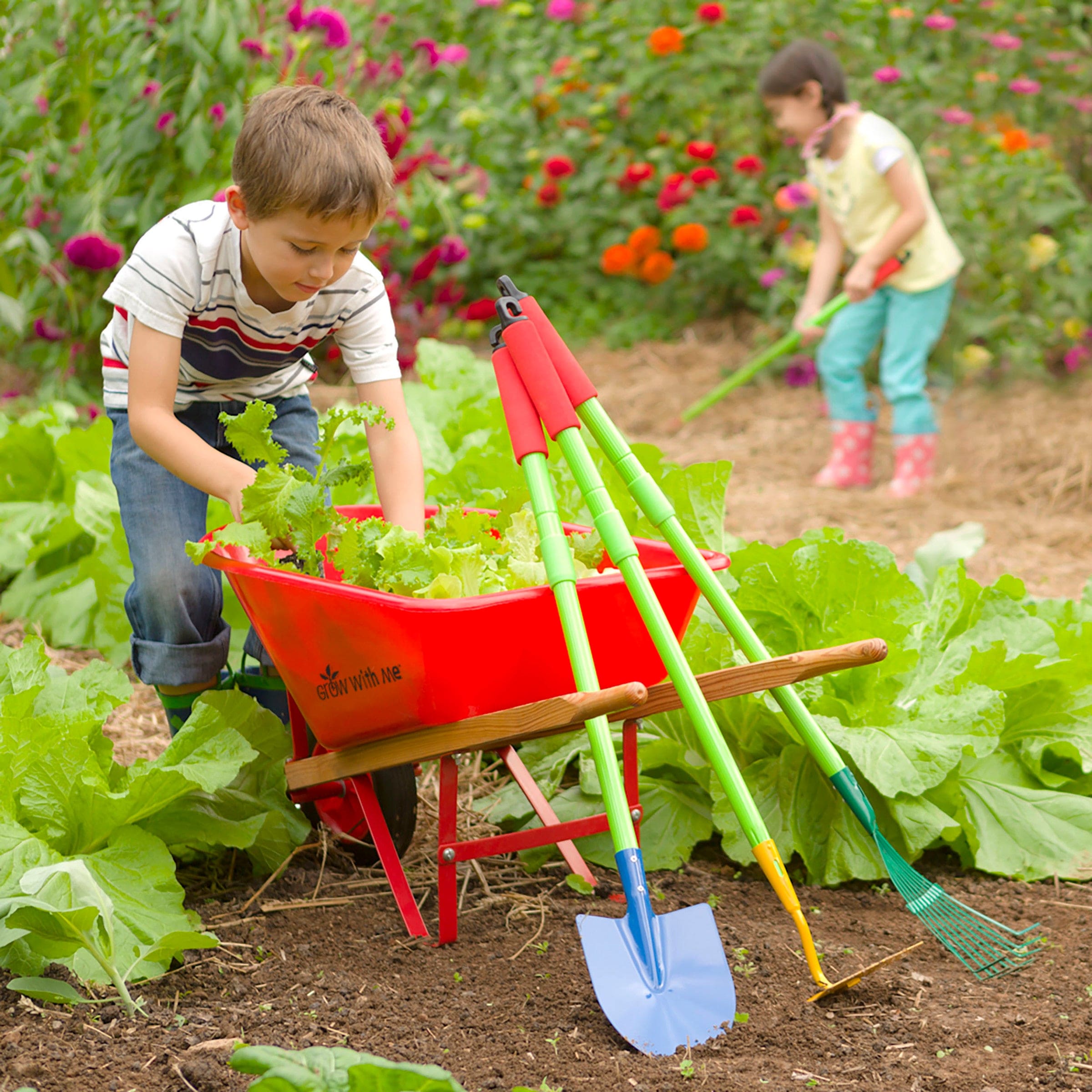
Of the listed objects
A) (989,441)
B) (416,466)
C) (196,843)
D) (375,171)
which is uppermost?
(375,171)

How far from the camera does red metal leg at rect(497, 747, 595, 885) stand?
2059 mm

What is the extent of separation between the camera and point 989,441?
17.4 feet

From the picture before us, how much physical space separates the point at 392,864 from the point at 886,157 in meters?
3.72

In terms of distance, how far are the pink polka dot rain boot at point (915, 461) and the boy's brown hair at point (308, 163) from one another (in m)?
3.49

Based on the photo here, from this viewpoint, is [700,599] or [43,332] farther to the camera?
[43,332]

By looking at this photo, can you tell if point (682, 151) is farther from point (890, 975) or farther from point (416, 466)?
point (890, 975)

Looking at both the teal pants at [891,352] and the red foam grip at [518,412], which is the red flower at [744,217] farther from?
Answer: the red foam grip at [518,412]

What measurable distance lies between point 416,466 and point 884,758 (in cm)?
92

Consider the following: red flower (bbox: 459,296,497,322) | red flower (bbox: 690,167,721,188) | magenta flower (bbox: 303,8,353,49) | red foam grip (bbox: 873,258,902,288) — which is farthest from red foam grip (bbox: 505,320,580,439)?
red flower (bbox: 690,167,721,188)

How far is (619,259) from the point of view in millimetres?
6465

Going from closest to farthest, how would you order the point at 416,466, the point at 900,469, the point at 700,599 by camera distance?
the point at 416,466, the point at 700,599, the point at 900,469

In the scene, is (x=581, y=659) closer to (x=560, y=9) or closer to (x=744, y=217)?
(x=744, y=217)

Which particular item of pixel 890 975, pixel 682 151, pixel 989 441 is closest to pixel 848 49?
pixel 682 151

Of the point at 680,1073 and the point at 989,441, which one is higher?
the point at 680,1073
